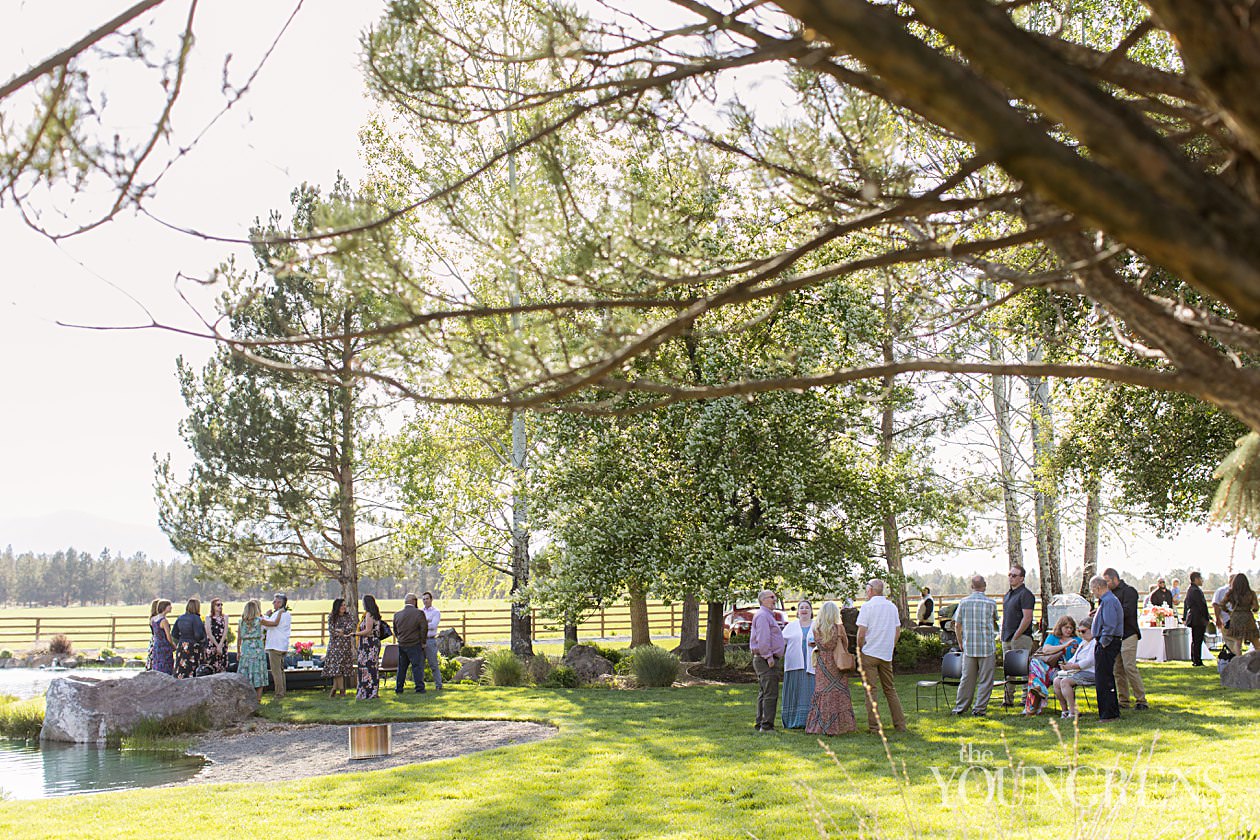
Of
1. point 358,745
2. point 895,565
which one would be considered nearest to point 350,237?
point 358,745

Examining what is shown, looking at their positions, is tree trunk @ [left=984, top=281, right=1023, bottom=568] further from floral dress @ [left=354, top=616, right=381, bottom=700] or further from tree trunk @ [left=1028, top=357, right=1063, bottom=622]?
floral dress @ [left=354, top=616, right=381, bottom=700]

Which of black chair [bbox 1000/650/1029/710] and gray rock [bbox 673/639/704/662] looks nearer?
black chair [bbox 1000/650/1029/710]

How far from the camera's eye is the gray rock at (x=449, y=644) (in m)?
24.5

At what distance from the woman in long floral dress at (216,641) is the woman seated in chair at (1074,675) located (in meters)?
12.3

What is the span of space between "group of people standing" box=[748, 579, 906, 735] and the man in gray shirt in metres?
7.30

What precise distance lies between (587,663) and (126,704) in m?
7.97

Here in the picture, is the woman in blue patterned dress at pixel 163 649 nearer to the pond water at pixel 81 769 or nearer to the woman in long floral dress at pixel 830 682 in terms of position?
the pond water at pixel 81 769

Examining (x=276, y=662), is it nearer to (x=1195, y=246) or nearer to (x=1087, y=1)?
(x=1087, y=1)

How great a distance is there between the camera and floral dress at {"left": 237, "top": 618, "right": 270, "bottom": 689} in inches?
692

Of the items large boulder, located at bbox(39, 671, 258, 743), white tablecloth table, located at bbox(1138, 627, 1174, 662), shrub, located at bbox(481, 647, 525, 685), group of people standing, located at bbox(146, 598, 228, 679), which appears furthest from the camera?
white tablecloth table, located at bbox(1138, 627, 1174, 662)

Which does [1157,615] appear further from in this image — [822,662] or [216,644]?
[216,644]

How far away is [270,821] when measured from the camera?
813 cm

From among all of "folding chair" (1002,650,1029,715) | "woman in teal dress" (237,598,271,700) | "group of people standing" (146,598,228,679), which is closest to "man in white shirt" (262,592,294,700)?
"woman in teal dress" (237,598,271,700)

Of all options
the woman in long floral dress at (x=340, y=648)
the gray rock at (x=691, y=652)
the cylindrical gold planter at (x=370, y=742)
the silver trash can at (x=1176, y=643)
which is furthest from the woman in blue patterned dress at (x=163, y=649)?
the silver trash can at (x=1176, y=643)
